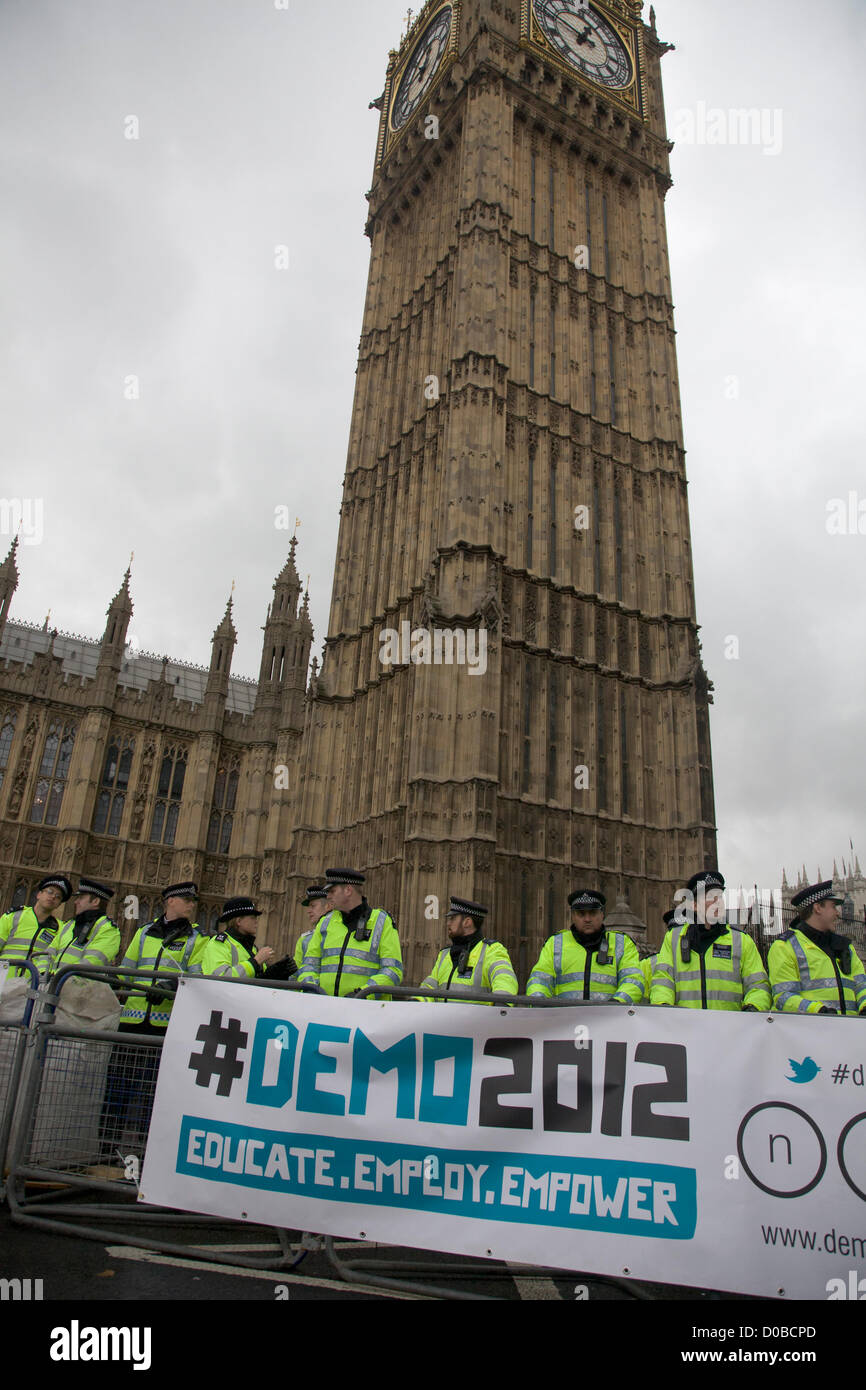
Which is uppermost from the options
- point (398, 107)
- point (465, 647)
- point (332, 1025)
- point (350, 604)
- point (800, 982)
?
point (398, 107)

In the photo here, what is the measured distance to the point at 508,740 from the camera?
20.8 meters

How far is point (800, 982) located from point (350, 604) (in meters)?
23.0

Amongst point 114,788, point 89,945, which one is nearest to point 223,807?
point 114,788

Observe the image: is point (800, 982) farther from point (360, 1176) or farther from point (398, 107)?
point (398, 107)

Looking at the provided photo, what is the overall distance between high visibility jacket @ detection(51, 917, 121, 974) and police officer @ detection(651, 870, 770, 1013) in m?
4.00

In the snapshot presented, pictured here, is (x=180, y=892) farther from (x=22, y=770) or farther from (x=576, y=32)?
(x=576, y=32)

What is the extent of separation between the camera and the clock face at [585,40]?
29531mm

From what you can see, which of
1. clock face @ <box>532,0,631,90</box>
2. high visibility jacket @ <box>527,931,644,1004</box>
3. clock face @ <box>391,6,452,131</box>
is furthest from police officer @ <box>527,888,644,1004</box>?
clock face @ <box>391,6,452,131</box>

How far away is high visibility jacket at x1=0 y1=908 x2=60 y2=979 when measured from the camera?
690cm

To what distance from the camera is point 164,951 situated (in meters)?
6.19

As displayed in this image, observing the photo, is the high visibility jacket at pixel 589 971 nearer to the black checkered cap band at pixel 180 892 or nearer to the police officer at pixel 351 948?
the police officer at pixel 351 948

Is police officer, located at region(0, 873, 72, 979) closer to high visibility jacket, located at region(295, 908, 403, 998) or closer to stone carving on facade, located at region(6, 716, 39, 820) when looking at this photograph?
high visibility jacket, located at region(295, 908, 403, 998)

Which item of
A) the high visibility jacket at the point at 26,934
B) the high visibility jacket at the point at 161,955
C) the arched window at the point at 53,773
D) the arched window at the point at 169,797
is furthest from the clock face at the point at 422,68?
the high visibility jacket at the point at 161,955

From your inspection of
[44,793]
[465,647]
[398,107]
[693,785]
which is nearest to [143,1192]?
[465,647]
